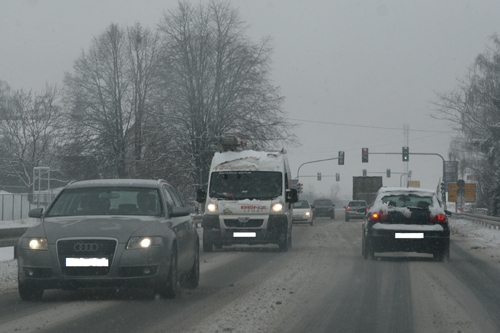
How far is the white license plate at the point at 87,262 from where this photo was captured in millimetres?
10211

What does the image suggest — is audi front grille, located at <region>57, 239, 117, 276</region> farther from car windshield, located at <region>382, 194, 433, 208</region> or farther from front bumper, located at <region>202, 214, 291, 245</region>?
front bumper, located at <region>202, 214, 291, 245</region>

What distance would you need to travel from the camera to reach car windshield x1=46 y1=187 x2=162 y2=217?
37.6 feet

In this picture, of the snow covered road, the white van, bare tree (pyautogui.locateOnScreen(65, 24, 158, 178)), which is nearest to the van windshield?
the white van

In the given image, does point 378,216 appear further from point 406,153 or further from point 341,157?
point 341,157

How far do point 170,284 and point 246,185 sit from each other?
11201 millimetres

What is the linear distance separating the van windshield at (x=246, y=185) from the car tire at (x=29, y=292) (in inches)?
439

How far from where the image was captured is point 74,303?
10.4 metres

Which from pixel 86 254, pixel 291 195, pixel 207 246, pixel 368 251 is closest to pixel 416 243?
pixel 368 251

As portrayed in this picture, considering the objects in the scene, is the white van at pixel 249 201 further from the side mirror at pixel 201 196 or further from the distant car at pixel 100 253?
the distant car at pixel 100 253

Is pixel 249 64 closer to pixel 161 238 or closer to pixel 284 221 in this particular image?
pixel 284 221

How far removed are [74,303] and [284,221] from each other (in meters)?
11.4

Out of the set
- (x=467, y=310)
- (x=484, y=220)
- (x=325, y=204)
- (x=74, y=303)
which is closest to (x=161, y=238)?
(x=74, y=303)

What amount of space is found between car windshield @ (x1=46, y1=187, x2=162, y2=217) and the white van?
381 inches

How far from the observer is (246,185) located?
71.6 ft
